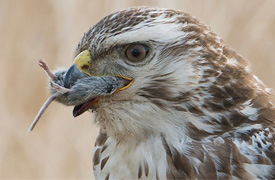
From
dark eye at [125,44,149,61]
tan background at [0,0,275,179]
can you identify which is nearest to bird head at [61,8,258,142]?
dark eye at [125,44,149,61]

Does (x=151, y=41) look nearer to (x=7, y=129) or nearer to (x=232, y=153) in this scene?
(x=232, y=153)

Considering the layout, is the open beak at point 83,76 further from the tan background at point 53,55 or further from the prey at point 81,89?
the tan background at point 53,55

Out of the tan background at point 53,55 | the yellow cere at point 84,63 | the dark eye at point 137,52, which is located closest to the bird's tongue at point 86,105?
the yellow cere at point 84,63

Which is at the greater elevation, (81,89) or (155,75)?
(155,75)

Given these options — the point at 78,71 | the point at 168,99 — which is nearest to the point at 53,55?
the point at 78,71

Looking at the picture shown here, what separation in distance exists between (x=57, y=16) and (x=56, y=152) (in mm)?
1026

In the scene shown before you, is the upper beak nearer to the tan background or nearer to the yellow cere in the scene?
the yellow cere

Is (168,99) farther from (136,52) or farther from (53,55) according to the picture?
(53,55)

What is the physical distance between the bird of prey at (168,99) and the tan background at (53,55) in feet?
5.62

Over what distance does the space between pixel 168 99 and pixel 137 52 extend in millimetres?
234

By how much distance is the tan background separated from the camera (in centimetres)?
420

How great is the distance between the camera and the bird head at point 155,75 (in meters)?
2.38

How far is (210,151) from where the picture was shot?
243 centimetres

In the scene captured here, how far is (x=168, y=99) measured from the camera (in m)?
2.41
